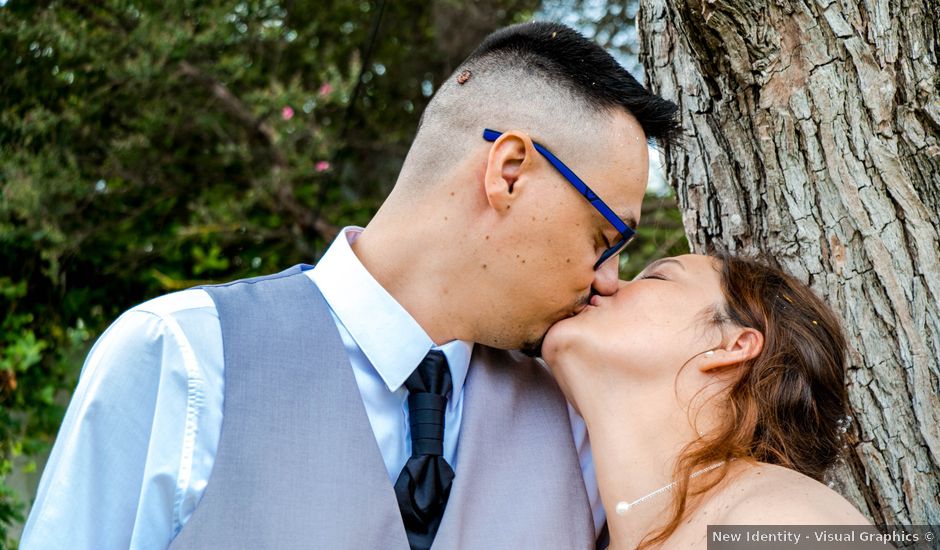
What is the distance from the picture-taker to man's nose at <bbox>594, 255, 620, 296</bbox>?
2178 mm

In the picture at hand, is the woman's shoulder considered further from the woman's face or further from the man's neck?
the man's neck

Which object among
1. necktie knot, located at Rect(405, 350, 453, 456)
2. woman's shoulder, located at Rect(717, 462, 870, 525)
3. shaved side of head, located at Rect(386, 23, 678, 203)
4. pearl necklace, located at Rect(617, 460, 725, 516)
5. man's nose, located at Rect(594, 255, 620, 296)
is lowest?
pearl necklace, located at Rect(617, 460, 725, 516)

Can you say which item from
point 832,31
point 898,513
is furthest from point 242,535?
point 832,31

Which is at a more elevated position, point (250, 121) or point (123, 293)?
point (250, 121)

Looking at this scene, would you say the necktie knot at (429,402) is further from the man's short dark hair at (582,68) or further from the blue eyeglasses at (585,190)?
the man's short dark hair at (582,68)

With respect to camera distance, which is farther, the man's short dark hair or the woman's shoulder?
the man's short dark hair

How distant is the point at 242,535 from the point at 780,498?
101 centimetres

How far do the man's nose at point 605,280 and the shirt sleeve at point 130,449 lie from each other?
0.90m

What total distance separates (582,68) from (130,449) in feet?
4.38

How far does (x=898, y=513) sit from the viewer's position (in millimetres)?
2184

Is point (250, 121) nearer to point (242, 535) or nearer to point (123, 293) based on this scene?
point (123, 293)

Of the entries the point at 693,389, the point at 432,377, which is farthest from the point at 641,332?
the point at 432,377

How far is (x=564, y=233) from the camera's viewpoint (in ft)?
6.86

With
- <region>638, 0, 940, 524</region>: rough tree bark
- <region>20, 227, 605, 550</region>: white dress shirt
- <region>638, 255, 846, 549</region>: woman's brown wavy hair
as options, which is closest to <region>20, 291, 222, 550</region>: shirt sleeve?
<region>20, 227, 605, 550</region>: white dress shirt
